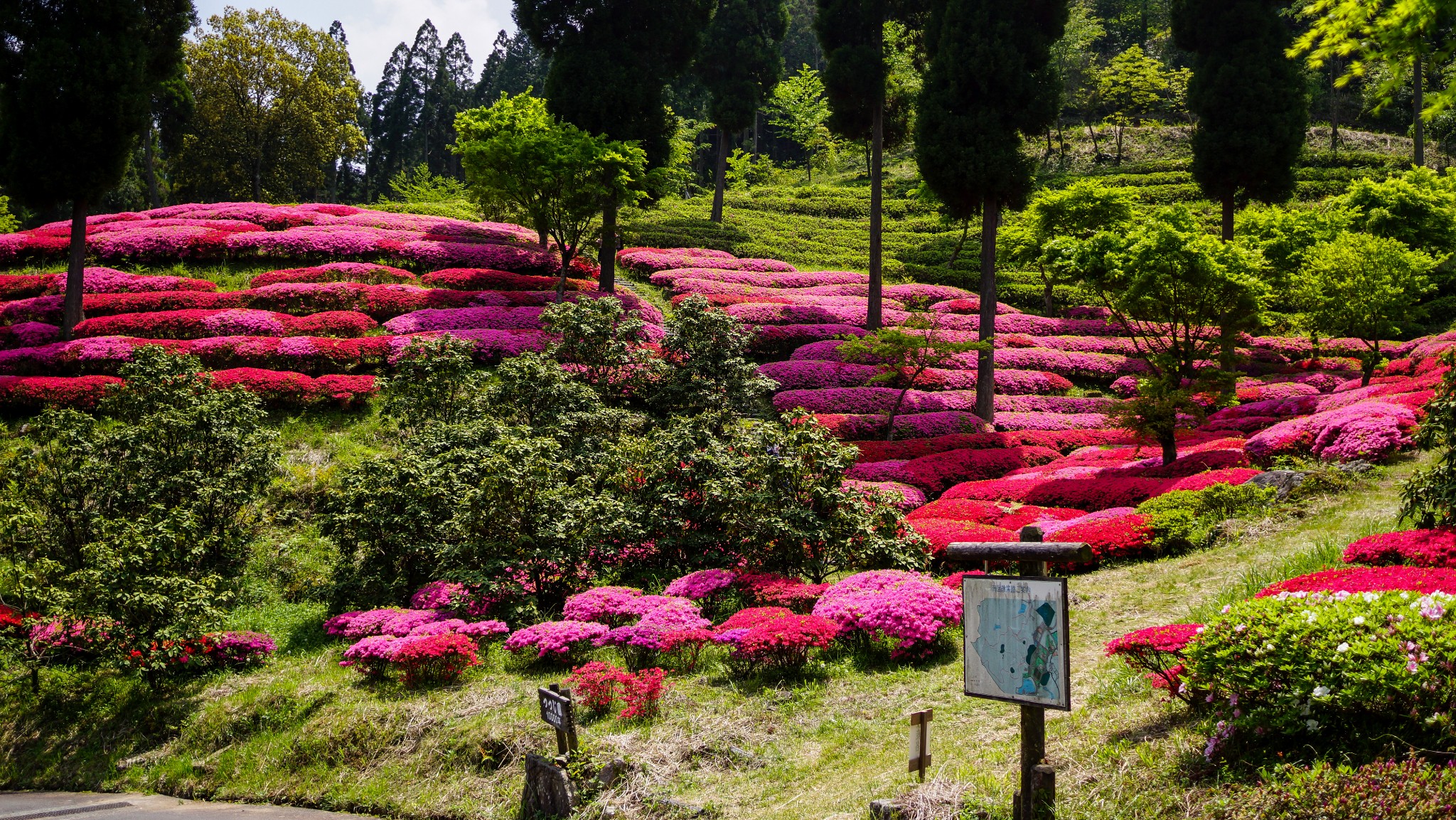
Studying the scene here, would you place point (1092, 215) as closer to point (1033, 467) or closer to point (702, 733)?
point (1033, 467)

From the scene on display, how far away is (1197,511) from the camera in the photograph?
1307cm

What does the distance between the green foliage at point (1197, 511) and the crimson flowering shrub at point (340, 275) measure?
22329 millimetres

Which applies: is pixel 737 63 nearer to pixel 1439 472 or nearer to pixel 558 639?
pixel 558 639

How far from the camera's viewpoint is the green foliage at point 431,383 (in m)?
16.0

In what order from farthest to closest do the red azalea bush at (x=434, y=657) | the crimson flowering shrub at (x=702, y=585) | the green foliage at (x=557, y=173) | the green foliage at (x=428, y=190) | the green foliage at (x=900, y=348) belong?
1. the green foliage at (x=428, y=190)
2. the green foliage at (x=557, y=173)
3. the green foliage at (x=900, y=348)
4. the crimson flowering shrub at (x=702, y=585)
5. the red azalea bush at (x=434, y=657)

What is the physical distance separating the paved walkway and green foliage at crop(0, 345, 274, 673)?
1742 millimetres

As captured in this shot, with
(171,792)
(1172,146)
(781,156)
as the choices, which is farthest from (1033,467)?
(781,156)

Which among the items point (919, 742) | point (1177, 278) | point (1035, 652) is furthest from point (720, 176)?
point (1035, 652)

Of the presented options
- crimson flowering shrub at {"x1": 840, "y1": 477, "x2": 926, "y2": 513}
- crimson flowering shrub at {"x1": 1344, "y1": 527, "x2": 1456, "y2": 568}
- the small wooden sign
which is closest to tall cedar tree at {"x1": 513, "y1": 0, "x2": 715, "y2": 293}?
crimson flowering shrub at {"x1": 840, "y1": 477, "x2": 926, "y2": 513}

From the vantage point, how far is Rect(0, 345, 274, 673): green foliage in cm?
1114

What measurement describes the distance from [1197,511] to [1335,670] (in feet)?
26.2

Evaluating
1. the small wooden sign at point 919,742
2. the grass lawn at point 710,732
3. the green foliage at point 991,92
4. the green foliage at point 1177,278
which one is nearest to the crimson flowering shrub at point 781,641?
the grass lawn at point 710,732

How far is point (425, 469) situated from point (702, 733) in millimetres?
6480

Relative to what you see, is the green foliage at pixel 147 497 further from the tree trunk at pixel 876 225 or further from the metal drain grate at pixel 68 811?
the tree trunk at pixel 876 225
